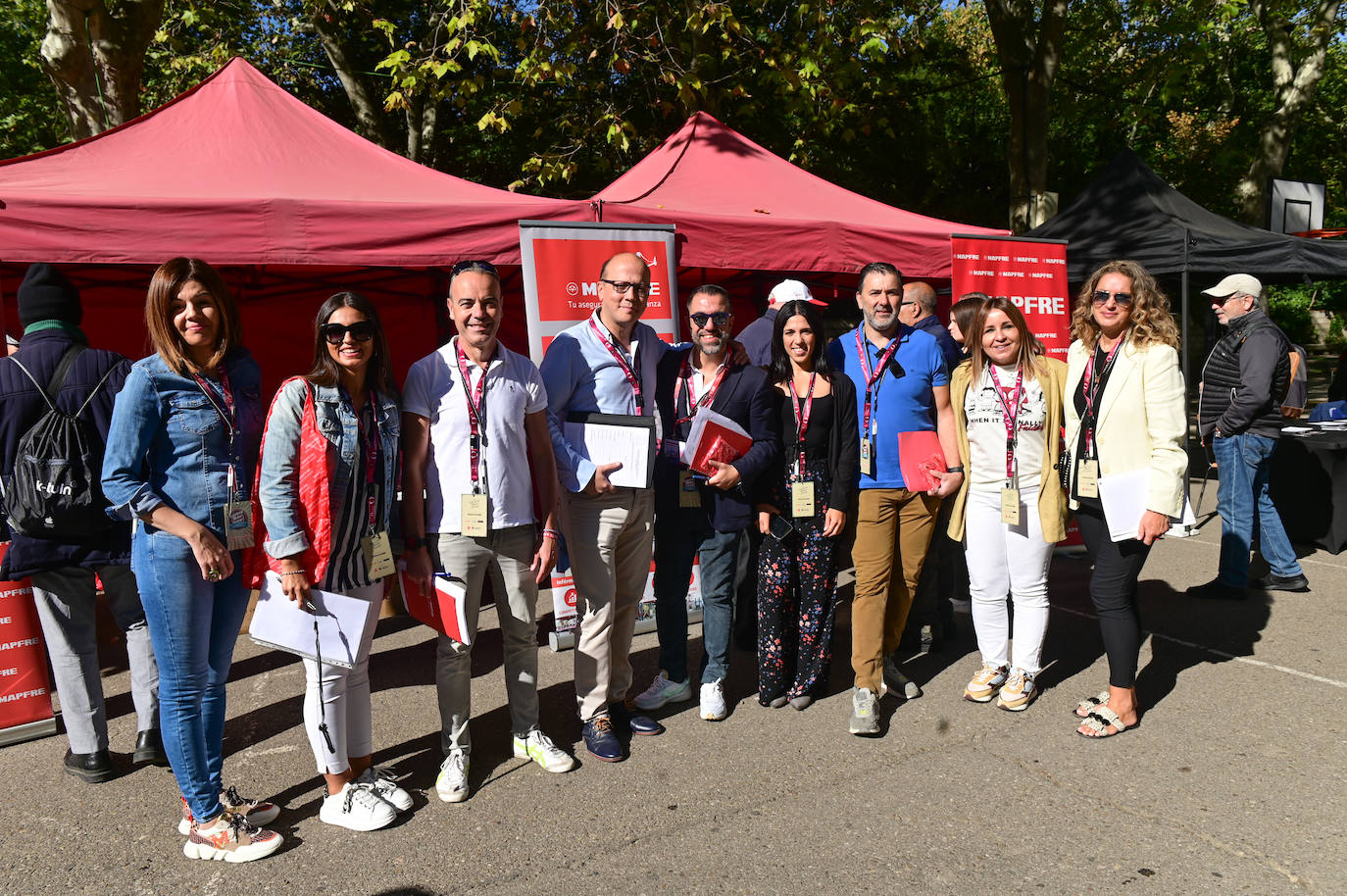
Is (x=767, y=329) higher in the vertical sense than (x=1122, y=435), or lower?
higher

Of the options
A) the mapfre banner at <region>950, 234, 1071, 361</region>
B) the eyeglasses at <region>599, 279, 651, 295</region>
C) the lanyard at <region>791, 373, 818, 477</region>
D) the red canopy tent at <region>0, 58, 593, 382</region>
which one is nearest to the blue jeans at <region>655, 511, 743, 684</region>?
the lanyard at <region>791, 373, 818, 477</region>

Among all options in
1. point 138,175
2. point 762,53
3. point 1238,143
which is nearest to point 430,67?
point 762,53

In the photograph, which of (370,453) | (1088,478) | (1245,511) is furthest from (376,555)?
(1245,511)

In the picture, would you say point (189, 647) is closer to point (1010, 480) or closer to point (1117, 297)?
point (1010, 480)

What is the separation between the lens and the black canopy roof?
7895 millimetres

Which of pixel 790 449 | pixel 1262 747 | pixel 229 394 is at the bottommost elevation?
pixel 1262 747

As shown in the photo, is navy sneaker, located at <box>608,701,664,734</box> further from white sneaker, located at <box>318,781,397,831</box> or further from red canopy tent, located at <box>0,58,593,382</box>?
red canopy tent, located at <box>0,58,593,382</box>

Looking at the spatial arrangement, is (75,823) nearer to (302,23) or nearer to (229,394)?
(229,394)

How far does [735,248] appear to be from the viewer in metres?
5.64

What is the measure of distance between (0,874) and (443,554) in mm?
1599

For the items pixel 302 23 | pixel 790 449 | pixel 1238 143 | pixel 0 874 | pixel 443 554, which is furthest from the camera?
pixel 1238 143

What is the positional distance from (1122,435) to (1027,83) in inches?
331

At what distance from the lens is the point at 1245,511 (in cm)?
541

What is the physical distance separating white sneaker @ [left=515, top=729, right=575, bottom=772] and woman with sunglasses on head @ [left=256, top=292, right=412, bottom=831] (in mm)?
482
